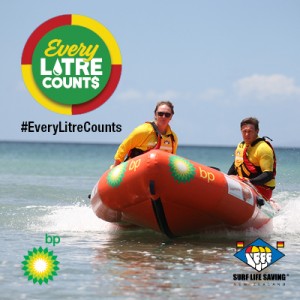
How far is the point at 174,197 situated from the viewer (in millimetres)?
5727

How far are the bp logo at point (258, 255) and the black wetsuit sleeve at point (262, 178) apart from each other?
851 millimetres

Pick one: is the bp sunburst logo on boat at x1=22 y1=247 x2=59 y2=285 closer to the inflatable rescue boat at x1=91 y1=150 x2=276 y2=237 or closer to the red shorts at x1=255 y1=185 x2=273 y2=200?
the inflatable rescue boat at x1=91 y1=150 x2=276 y2=237

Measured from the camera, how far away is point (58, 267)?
15.9 ft

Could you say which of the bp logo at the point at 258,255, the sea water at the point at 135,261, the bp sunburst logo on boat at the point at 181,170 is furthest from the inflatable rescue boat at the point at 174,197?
the bp logo at the point at 258,255

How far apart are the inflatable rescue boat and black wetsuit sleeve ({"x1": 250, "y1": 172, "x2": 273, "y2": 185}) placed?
0.70ft

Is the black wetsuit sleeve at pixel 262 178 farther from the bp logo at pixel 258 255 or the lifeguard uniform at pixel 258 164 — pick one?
the bp logo at pixel 258 255

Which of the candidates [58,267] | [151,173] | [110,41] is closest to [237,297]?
Result: [58,267]

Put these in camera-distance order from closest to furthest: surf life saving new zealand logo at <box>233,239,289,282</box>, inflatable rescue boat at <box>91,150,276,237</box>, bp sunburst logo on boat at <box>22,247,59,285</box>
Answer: bp sunburst logo on boat at <box>22,247,59,285</box>
surf life saving new zealand logo at <box>233,239,289,282</box>
inflatable rescue boat at <box>91,150,276,237</box>

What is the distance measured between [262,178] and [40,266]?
2.56m

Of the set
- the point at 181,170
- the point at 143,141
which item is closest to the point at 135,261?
the point at 181,170

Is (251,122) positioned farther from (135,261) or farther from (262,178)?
(135,261)

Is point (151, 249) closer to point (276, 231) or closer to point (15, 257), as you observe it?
point (15, 257)

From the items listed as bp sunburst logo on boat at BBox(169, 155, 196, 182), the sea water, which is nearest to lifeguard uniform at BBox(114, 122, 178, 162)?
bp sunburst logo on boat at BBox(169, 155, 196, 182)

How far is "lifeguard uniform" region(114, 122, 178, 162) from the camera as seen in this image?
6223 mm
